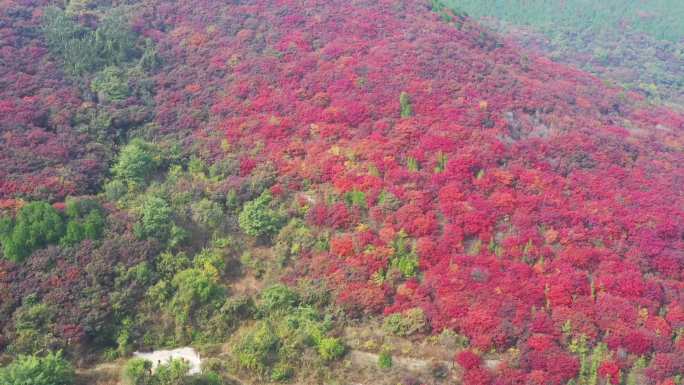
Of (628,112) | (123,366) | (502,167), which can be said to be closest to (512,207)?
(502,167)

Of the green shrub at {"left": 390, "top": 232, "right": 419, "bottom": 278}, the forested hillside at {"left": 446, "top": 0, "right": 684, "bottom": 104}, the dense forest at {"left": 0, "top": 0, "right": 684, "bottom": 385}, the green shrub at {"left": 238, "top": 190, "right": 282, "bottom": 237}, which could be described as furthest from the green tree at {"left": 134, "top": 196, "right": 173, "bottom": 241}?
the forested hillside at {"left": 446, "top": 0, "right": 684, "bottom": 104}

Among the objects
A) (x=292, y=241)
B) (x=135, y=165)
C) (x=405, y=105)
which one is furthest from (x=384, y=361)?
(x=405, y=105)

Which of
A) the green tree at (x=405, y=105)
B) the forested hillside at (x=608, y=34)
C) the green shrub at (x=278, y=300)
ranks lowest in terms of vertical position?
the forested hillside at (x=608, y=34)

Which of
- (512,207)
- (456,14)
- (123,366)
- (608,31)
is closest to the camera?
(123,366)

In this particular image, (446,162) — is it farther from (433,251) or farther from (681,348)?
(681,348)

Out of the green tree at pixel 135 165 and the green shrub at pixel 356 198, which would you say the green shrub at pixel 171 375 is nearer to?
the green shrub at pixel 356 198

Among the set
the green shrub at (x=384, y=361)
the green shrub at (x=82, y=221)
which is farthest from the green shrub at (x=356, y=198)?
the green shrub at (x=82, y=221)
